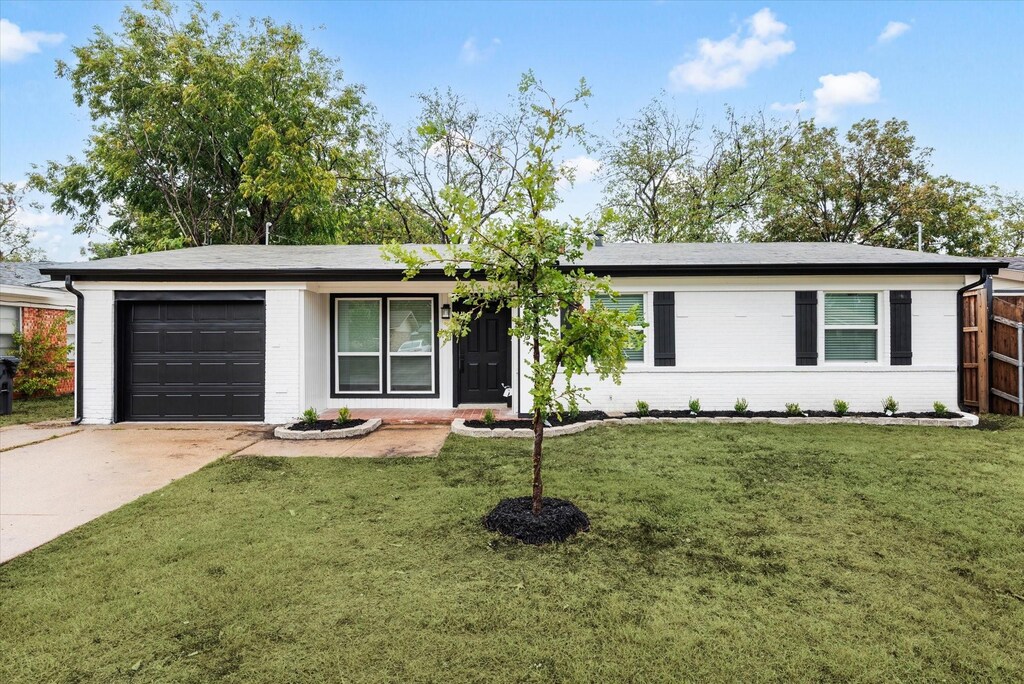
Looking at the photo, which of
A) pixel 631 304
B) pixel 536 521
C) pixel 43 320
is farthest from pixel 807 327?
pixel 43 320

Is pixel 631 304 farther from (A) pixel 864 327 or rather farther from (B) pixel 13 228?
(B) pixel 13 228

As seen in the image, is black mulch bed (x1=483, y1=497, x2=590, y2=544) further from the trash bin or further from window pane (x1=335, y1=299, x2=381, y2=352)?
the trash bin

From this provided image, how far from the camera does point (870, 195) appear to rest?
19.3 m

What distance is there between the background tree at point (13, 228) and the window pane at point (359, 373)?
1043 inches

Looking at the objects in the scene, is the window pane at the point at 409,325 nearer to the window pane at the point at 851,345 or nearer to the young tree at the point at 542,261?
the young tree at the point at 542,261

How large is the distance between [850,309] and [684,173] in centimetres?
1461

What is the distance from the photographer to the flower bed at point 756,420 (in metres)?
7.03

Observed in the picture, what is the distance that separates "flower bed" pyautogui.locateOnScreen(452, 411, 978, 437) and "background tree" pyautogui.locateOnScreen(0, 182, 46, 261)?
1191 inches

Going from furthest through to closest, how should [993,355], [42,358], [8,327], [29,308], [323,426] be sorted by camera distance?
[29,308], [42,358], [8,327], [993,355], [323,426]

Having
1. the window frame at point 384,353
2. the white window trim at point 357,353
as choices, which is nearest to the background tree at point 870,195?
the window frame at point 384,353

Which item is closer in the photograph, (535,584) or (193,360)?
(535,584)

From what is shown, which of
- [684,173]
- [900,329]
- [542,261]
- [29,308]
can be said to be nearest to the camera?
[542,261]

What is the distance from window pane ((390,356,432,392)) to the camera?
9.04m

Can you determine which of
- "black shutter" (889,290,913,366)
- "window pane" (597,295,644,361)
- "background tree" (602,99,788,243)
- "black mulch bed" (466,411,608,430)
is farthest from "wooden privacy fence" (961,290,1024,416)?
"background tree" (602,99,788,243)
